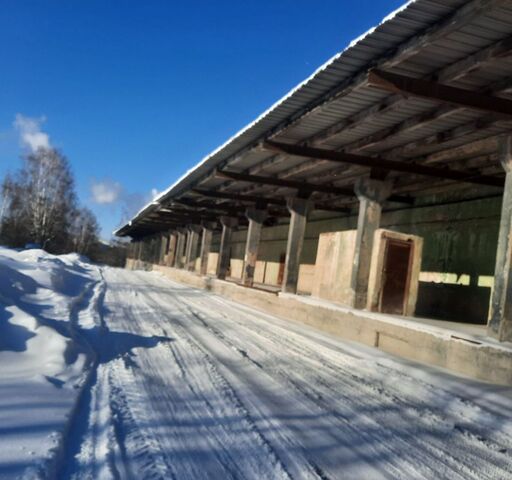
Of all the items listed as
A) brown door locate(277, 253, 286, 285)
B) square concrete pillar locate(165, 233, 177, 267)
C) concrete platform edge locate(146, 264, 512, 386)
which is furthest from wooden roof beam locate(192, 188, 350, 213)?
square concrete pillar locate(165, 233, 177, 267)

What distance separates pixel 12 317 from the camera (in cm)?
692

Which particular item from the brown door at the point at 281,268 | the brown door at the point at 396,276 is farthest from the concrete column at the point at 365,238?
the brown door at the point at 281,268

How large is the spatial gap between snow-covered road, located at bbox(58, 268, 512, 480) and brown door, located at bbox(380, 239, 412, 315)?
3.66m

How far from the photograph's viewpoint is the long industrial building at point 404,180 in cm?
748

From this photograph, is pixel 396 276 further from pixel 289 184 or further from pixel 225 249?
pixel 225 249

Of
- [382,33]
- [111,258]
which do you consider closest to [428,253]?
[382,33]

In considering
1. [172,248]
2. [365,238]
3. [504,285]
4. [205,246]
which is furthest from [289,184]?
[172,248]

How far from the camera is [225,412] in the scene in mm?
4832

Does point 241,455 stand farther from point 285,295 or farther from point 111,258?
point 111,258

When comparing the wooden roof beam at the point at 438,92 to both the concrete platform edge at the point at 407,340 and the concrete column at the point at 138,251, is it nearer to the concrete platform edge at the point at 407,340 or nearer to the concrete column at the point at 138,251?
the concrete platform edge at the point at 407,340

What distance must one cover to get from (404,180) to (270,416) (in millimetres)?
12760

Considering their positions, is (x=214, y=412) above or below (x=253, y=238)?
below

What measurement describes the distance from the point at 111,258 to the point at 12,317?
78.0 m

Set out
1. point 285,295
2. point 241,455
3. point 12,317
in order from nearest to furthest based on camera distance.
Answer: point 241,455, point 12,317, point 285,295
